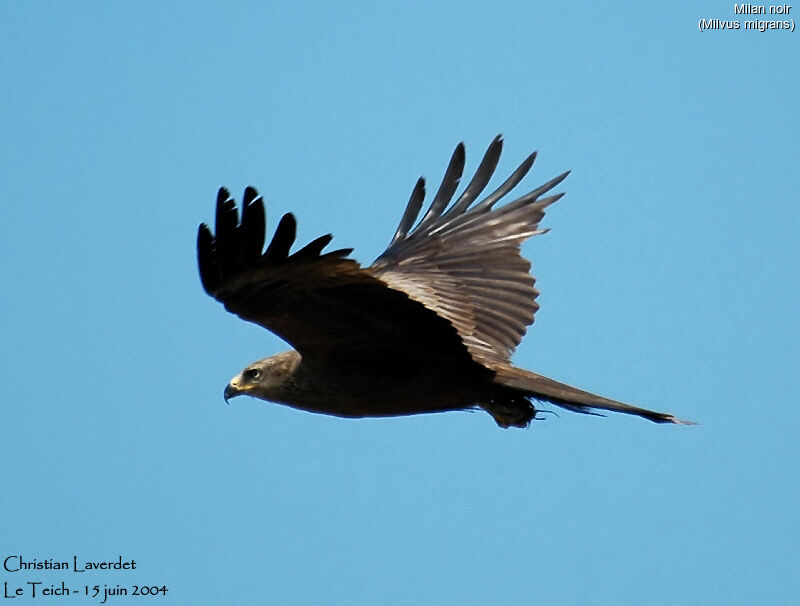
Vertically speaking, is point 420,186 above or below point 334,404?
above

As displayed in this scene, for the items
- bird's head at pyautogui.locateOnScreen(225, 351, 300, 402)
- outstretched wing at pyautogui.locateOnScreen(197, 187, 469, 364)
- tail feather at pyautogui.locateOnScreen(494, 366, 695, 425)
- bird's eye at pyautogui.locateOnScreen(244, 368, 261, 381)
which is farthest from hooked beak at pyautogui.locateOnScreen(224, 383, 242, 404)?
tail feather at pyautogui.locateOnScreen(494, 366, 695, 425)

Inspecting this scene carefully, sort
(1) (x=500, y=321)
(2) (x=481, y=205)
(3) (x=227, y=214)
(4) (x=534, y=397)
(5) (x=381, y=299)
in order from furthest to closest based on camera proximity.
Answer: (2) (x=481, y=205), (1) (x=500, y=321), (4) (x=534, y=397), (5) (x=381, y=299), (3) (x=227, y=214)

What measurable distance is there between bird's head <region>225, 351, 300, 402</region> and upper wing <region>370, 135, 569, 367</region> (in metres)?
1.01

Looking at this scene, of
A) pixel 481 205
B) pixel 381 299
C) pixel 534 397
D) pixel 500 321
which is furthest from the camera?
pixel 481 205

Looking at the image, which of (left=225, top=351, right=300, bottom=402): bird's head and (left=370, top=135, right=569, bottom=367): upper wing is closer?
(left=225, top=351, right=300, bottom=402): bird's head

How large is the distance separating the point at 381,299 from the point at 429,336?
53cm

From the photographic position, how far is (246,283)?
6.82 metres

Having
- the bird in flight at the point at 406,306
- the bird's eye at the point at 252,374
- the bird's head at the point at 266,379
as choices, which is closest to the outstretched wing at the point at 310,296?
the bird in flight at the point at 406,306

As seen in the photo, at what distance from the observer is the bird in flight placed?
670cm

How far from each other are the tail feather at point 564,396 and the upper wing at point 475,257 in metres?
0.73

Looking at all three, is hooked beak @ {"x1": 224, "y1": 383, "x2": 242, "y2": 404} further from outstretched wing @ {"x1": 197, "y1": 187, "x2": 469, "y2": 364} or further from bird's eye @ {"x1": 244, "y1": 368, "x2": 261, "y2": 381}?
outstretched wing @ {"x1": 197, "y1": 187, "x2": 469, "y2": 364}

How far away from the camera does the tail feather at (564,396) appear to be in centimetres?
735

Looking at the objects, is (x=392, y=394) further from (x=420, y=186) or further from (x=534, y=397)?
(x=420, y=186)

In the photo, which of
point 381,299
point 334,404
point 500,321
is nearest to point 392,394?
point 334,404
